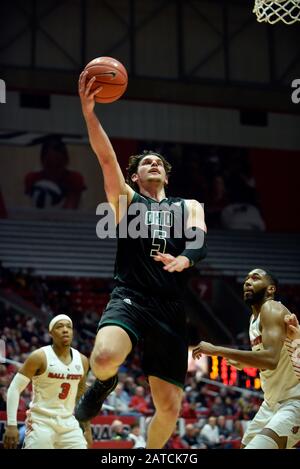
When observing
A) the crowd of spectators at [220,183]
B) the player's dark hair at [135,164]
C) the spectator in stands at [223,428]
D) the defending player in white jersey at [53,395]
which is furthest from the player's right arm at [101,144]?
the crowd of spectators at [220,183]

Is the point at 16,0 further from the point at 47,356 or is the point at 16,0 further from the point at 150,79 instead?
the point at 47,356

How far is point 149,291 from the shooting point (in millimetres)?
5562

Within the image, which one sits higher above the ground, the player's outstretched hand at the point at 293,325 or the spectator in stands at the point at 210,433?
the spectator in stands at the point at 210,433

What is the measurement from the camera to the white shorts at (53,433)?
23.6 ft

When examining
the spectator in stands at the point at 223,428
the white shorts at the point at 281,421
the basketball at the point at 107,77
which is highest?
the basketball at the point at 107,77

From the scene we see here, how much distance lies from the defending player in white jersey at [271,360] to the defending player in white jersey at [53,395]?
5.83ft

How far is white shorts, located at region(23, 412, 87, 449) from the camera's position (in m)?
7.20

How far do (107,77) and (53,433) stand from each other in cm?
357

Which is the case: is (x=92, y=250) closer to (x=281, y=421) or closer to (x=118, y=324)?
(x=281, y=421)

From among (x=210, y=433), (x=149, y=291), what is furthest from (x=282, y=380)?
(x=210, y=433)

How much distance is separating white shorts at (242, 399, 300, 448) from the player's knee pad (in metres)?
0.09

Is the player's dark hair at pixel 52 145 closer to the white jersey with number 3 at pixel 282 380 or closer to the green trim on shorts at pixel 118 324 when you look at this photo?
the white jersey with number 3 at pixel 282 380

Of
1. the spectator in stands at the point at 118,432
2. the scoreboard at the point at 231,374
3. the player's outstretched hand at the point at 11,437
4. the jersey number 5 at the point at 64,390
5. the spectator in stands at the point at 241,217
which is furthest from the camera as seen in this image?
the spectator in stands at the point at 241,217

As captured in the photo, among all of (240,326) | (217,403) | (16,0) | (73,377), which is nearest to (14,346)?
(217,403)
